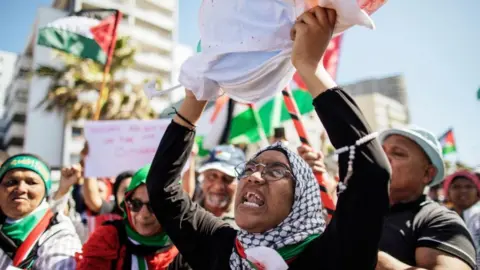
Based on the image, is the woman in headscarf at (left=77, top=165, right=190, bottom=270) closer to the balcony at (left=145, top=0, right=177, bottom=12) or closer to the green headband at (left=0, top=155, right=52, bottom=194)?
the green headband at (left=0, top=155, right=52, bottom=194)

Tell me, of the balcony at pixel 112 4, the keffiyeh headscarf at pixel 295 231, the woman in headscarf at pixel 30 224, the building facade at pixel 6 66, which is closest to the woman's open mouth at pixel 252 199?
the keffiyeh headscarf at pixel 295 231

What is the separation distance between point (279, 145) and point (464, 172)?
4053 millimetres

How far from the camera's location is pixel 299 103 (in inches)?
225

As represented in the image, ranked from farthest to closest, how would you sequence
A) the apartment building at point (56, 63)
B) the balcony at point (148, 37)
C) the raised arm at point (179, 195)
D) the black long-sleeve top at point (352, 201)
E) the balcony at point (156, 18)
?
the balcony at point (156, 18), the balcony at point (148, 37), the apartment building at point (56, 63), the raised arm at point (179, 195), the black long-sleeve top at point (352, 201)

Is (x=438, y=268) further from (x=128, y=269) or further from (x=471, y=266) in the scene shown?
(x=128, y=269)

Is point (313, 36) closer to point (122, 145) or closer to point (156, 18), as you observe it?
point (122, 145)

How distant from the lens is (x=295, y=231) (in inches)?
57.2

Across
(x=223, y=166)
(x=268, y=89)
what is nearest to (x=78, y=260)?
(x=223, y=166)

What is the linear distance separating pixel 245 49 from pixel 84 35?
4772 mm

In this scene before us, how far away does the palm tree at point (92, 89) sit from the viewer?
15438 millimetres

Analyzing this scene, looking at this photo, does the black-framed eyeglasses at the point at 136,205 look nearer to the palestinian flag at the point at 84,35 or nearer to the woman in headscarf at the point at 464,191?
the palestinian flag at the point at 84,35

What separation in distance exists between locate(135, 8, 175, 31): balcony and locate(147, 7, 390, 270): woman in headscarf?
3723cm

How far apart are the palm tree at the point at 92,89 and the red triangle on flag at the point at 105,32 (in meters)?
9.25

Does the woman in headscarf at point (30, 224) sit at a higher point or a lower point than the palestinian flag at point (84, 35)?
lower
